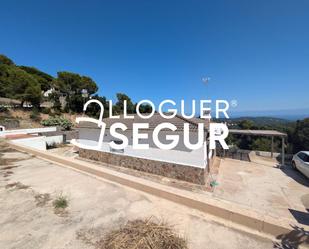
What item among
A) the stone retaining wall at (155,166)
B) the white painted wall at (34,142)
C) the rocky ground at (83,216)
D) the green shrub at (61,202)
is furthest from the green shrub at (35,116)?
the green shrub at (61,202)

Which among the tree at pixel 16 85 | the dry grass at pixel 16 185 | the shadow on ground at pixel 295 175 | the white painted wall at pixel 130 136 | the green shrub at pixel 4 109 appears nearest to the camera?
the dry grass at pixel 16 185

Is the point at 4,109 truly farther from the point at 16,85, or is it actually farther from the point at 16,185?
the point at 16,185

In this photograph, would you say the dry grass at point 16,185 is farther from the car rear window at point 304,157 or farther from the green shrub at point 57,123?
the green shrub at point 57,123

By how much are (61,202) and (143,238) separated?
1.99m

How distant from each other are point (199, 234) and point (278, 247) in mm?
966

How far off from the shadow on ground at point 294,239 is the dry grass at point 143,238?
4.12ft

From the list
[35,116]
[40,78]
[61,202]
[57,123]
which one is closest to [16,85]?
[35,116]

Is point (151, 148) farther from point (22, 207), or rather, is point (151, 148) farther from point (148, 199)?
point (22, 207)

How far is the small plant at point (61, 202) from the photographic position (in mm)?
3105

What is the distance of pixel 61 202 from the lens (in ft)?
10.6

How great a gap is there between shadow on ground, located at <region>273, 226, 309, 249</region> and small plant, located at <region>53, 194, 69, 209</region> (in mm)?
3413

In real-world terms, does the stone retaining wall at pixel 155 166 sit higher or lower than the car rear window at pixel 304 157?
lower

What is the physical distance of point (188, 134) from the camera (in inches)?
323

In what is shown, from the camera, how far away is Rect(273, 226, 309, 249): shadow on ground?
2086mm
